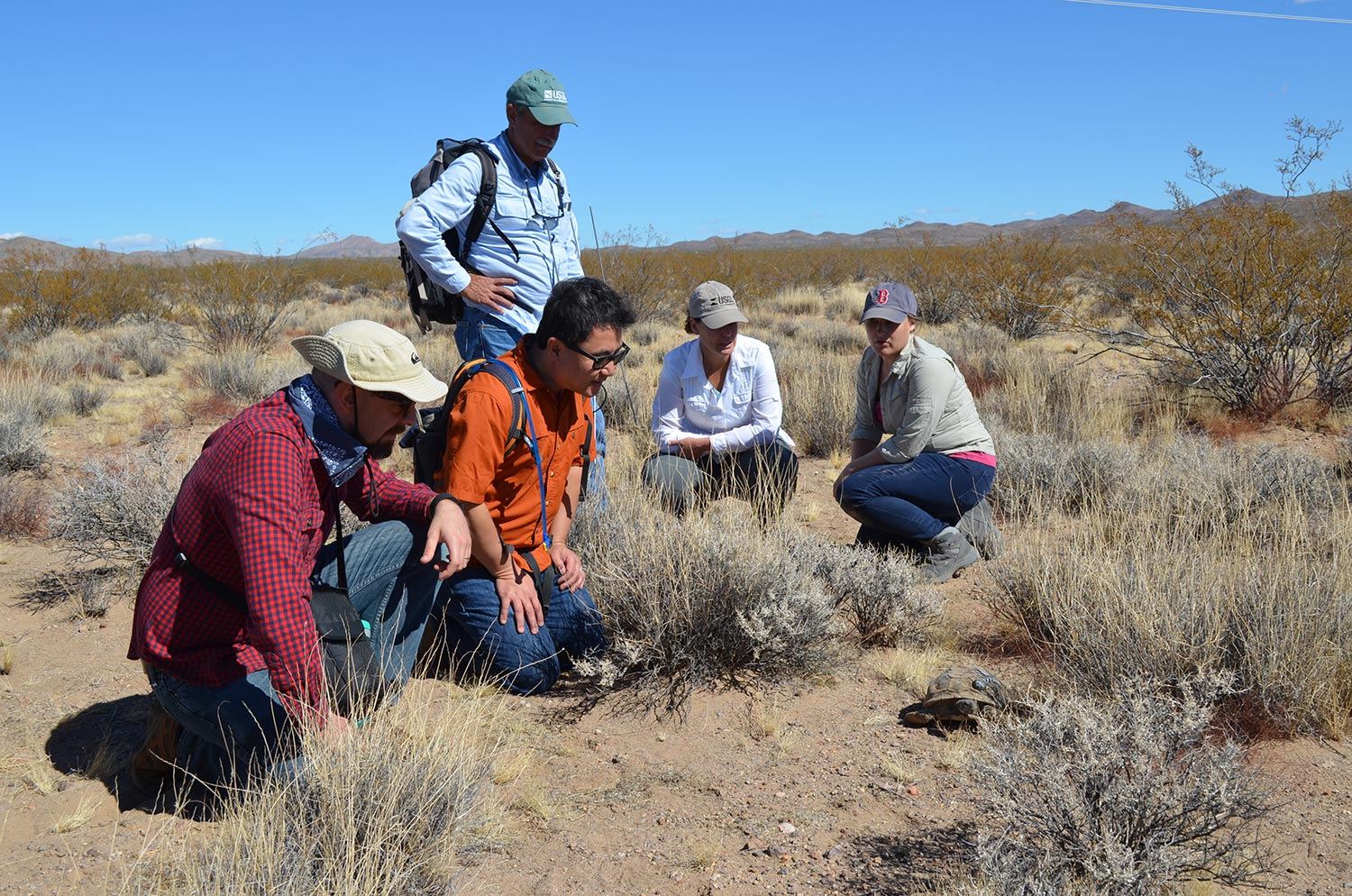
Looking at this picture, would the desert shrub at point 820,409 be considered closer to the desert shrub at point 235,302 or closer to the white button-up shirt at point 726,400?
the white button-up shirt at point 726,400

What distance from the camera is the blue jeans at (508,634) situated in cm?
340

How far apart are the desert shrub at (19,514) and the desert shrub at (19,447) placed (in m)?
0.93

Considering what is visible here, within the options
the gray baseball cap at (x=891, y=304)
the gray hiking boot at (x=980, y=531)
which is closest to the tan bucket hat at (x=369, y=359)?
the gray baseball cap at (x=891, y=304)

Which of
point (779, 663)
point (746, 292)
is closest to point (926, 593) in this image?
point (779, 663)

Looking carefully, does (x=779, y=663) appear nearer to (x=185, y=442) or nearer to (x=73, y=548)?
(x=73, y=548)

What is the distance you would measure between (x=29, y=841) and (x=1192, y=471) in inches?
213

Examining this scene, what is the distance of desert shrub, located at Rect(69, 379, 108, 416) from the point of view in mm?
8633

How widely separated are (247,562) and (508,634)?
122 cm

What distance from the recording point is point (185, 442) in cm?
726

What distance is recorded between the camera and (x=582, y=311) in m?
3.13

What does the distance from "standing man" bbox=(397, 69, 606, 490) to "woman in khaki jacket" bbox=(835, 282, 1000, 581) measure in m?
1.42

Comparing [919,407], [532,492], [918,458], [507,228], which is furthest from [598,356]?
[918,458]

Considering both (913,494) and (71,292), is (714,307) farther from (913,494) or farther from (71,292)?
(71,292)

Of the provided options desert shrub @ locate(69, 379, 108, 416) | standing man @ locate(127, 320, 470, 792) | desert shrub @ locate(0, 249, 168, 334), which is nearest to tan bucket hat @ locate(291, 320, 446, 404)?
standing man @ locate(127, 320, 470, 792)
